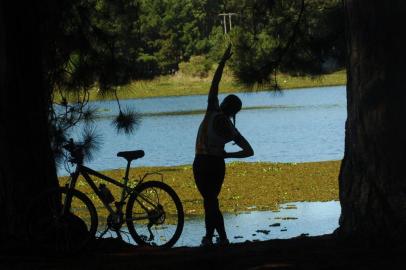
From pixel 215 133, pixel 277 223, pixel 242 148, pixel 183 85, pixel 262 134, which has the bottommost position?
pixel 183 85

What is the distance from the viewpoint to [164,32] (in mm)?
A: 60500

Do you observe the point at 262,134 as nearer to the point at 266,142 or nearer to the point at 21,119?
the point at 266,142

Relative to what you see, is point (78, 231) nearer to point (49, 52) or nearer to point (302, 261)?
point (302, 261)

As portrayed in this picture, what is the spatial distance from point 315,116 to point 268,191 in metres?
18.3

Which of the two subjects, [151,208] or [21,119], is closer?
[21,119]

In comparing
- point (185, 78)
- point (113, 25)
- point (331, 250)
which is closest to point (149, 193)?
point (331, 250)

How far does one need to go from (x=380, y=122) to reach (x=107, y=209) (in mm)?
2231

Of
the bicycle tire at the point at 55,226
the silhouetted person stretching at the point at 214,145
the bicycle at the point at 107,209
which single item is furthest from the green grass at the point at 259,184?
the bicycle tire at the point at 55,226

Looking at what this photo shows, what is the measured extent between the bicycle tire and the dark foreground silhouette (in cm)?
8

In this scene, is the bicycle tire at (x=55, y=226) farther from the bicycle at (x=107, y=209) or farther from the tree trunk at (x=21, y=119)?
the tree trunk at (x=21, y=119)

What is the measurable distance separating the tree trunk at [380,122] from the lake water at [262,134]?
817 cm

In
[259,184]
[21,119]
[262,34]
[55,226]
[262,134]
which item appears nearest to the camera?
[55,226]

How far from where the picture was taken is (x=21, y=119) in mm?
6926

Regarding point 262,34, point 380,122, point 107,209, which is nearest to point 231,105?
point 107,209
